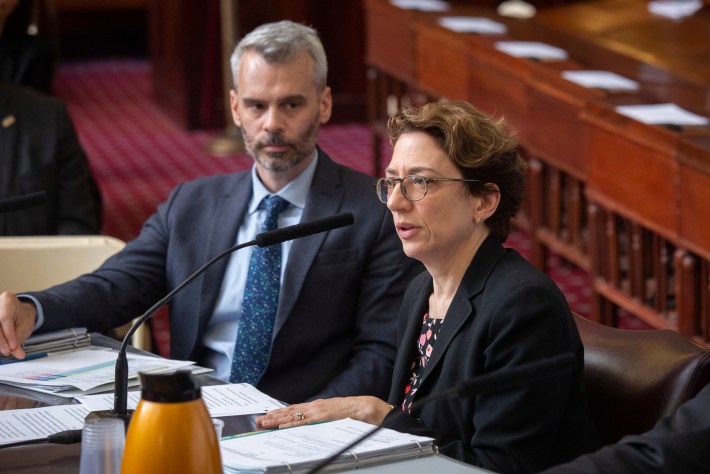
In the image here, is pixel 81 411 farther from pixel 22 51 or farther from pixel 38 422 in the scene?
pixel 22 51

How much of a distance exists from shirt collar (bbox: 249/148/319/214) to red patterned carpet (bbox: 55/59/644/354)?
2.02m

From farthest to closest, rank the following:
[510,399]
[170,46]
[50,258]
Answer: [170,46]
[50,258]
[510,399]

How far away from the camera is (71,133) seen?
3.91m

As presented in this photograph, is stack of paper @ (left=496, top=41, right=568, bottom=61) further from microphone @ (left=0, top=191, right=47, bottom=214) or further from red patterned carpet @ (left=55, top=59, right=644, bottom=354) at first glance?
microphone @ (left=0, top=191, right=47, bottom=214)

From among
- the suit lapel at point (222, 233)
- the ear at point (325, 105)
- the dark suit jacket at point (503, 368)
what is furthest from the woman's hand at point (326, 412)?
the ear at point (325, 105)

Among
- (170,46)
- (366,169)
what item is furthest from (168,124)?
(366,169)

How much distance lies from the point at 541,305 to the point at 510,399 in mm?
176

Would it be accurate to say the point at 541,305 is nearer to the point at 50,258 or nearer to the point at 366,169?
the point at 50,258

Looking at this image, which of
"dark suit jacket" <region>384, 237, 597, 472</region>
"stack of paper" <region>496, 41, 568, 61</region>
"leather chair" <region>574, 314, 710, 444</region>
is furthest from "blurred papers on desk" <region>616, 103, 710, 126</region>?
"dark suit jacket" <region>384, 237, 597, 472</region>

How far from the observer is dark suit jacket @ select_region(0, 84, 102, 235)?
12.5 feet

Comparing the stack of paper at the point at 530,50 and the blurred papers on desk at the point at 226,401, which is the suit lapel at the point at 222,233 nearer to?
the blurred papers on desk at the point at 226,401

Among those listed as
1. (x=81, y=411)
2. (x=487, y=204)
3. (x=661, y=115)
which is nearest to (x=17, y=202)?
(x=81, y=411)

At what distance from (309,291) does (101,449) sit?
46.7 inches

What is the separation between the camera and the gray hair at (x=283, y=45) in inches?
115
